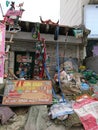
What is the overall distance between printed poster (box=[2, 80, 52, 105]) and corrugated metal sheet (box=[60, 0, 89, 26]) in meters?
6.59

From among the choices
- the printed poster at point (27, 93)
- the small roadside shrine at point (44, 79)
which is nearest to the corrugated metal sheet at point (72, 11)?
the small roadside shrine at point (44, 79)

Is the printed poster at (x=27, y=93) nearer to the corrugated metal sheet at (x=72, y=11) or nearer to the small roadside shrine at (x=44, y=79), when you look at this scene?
the small roadside shrine at (x=44, y=79)

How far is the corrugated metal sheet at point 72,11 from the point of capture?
44.0ft

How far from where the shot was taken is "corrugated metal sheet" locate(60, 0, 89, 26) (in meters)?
13.4

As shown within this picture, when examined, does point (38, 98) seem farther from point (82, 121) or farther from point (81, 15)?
point (81, 15)

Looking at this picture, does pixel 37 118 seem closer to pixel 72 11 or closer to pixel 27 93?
pixel 27 93

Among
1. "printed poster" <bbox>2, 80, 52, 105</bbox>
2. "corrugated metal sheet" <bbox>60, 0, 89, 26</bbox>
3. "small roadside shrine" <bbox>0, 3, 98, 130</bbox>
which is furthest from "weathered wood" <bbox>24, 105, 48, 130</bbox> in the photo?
"corrugated metal sheet" <bbox>60, 0, 89, 26</bbox>

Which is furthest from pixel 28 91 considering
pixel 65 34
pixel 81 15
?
pixel 81 15

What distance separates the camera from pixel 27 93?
730 cm

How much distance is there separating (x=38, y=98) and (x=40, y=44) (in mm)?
3040

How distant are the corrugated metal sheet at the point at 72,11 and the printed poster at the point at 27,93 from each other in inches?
259

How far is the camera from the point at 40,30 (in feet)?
32.4

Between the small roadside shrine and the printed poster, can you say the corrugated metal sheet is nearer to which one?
the small roadside shrine

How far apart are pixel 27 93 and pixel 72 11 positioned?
9.49 meters
